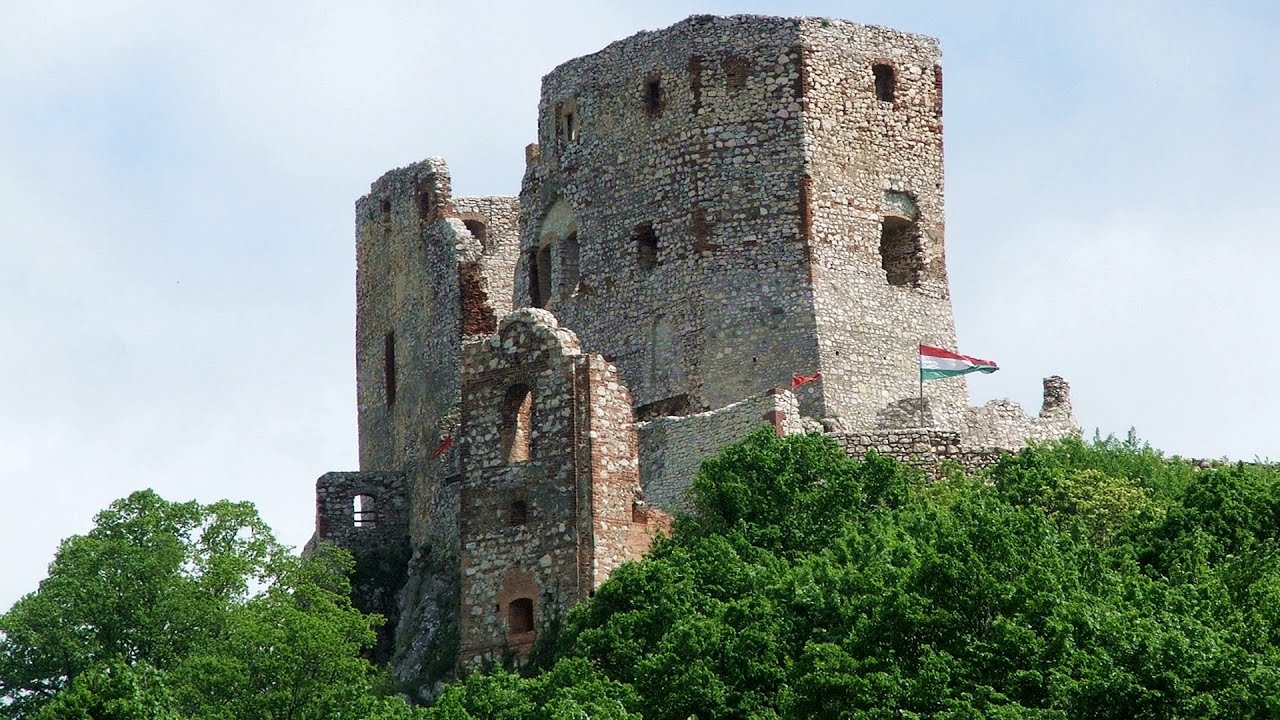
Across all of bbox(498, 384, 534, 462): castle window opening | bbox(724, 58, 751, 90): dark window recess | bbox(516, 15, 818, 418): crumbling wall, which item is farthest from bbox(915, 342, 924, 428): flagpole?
bbox(498, 384, 534, 462): castle window opening

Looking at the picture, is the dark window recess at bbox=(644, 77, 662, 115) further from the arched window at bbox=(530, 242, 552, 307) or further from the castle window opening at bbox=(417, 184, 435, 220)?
the castle window opening at bbox=(417, 184, 435, 220)

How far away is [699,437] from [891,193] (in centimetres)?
602

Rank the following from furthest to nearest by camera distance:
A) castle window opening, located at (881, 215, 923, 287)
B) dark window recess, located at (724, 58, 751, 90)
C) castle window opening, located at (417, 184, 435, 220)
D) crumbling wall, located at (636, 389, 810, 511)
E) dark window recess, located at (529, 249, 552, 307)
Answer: castle window opening, located at (417, 184, 435, 220), dark window recess, located at (529, 249, 552, 307), castle window opening, located at (881, 215, 923, 287), dark window recess, located at (724, 58, 751, 90), crumbling wall, located at (636, 389, 810, 511)

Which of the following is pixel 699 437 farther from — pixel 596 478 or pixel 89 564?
pixel 89 564

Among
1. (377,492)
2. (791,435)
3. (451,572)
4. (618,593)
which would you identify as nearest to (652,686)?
(618,593)

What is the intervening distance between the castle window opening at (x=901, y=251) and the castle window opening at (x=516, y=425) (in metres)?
8.15

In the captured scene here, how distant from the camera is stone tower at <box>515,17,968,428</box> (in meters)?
57.5

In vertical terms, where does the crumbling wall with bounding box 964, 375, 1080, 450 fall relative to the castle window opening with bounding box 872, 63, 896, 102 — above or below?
below

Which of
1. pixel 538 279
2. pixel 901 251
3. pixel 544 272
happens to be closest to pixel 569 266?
pixel 544 272

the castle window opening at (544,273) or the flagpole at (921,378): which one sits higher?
the castle window opening at (544,273)

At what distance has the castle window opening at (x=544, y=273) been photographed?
6072 centimetres

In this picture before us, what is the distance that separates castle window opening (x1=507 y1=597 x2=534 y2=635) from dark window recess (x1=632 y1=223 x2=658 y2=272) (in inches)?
336

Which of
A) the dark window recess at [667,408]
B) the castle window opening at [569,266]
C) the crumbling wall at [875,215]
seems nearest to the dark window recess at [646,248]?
the castle window opening at [569,266]

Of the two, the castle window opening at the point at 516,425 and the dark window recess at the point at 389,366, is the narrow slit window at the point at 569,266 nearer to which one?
the castle window opening at the point at 516,425
